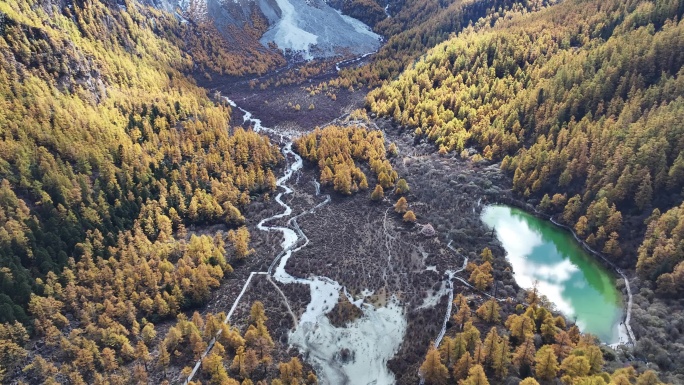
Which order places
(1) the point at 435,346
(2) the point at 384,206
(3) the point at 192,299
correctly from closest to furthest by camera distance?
(1) the point at 435,346 < (3) the point at 192,299 < (2) the point at 384,206

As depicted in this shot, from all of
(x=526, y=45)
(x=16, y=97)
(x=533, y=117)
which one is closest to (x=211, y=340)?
(x=16, y=97)

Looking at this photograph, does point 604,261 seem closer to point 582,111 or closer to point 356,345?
point 582,111

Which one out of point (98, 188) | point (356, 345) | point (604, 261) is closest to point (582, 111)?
point (604, 261)

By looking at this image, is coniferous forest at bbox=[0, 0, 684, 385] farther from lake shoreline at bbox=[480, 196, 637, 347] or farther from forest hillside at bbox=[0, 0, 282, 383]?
lake shoreline at bbox=[480, 196, 637, 347]

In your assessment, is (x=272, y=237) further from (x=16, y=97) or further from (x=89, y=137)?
(x=16, y=97)

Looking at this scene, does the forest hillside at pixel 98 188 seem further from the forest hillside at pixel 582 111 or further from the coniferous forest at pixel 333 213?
Result: the forest hillside at pixel 582 111

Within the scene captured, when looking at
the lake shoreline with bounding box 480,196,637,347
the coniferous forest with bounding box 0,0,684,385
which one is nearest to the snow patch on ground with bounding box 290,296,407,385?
the coniferous forest with bounding box 0,0,684,385

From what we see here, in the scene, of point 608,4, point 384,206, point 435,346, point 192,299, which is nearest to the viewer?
point 435,346

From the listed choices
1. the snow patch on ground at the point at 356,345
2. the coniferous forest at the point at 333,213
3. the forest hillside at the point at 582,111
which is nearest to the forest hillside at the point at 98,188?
the coniferous forest at the point at 333,213

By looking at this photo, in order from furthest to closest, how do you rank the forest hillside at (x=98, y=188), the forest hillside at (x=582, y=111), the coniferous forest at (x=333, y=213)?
1. the forest hillside at (x=582, y=111)
2. the forest hillside at (x=98, y=188)
3. the coniferous forest at (x=333, y=213)
